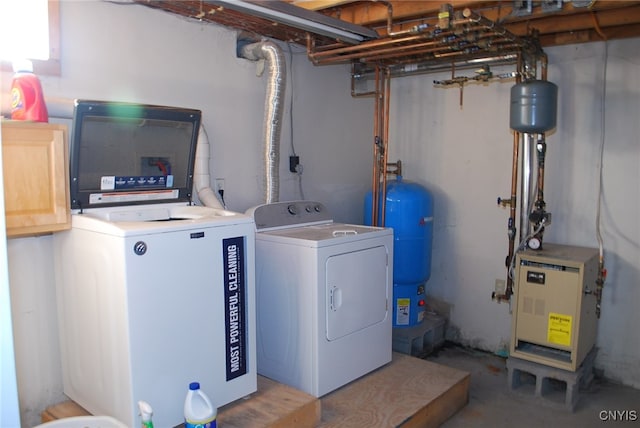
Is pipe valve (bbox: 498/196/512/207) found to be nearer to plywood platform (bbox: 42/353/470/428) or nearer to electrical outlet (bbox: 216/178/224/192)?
plywood platform (bbox: 42/353/470/428)

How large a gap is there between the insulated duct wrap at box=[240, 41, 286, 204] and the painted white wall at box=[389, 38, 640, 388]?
1527 mm

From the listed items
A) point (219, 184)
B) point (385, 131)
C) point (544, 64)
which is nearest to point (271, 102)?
point (219, 184)

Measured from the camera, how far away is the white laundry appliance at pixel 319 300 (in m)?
2.40

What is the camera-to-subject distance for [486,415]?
286 centimetres

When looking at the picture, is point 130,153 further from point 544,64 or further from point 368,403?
point 544,64

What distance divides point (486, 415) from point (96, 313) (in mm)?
2219

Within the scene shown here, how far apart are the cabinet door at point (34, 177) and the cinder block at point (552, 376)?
2.73m

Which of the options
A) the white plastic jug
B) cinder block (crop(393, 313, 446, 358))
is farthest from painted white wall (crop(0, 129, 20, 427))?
cinder block (crop(393, 313, 446, 358))

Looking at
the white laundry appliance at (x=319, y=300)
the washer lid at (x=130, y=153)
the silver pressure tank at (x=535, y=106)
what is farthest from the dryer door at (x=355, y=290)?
the silver pressure tank at (x=535, y=106)

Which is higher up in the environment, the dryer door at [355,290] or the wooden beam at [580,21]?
the wooden beam at [580,21]

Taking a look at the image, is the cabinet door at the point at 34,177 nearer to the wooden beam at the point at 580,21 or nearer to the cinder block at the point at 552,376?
the wooden beam at the point at 580,21

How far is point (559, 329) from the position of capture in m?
2.93

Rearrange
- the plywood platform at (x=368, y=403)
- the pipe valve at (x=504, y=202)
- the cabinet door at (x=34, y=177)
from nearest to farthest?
the cabinet door at (x=34, y=177), the plywood platform at (x=368, y=403), the pipe valve at (x=504, y=202)

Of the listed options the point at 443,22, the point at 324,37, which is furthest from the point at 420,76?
the point at 443,22
